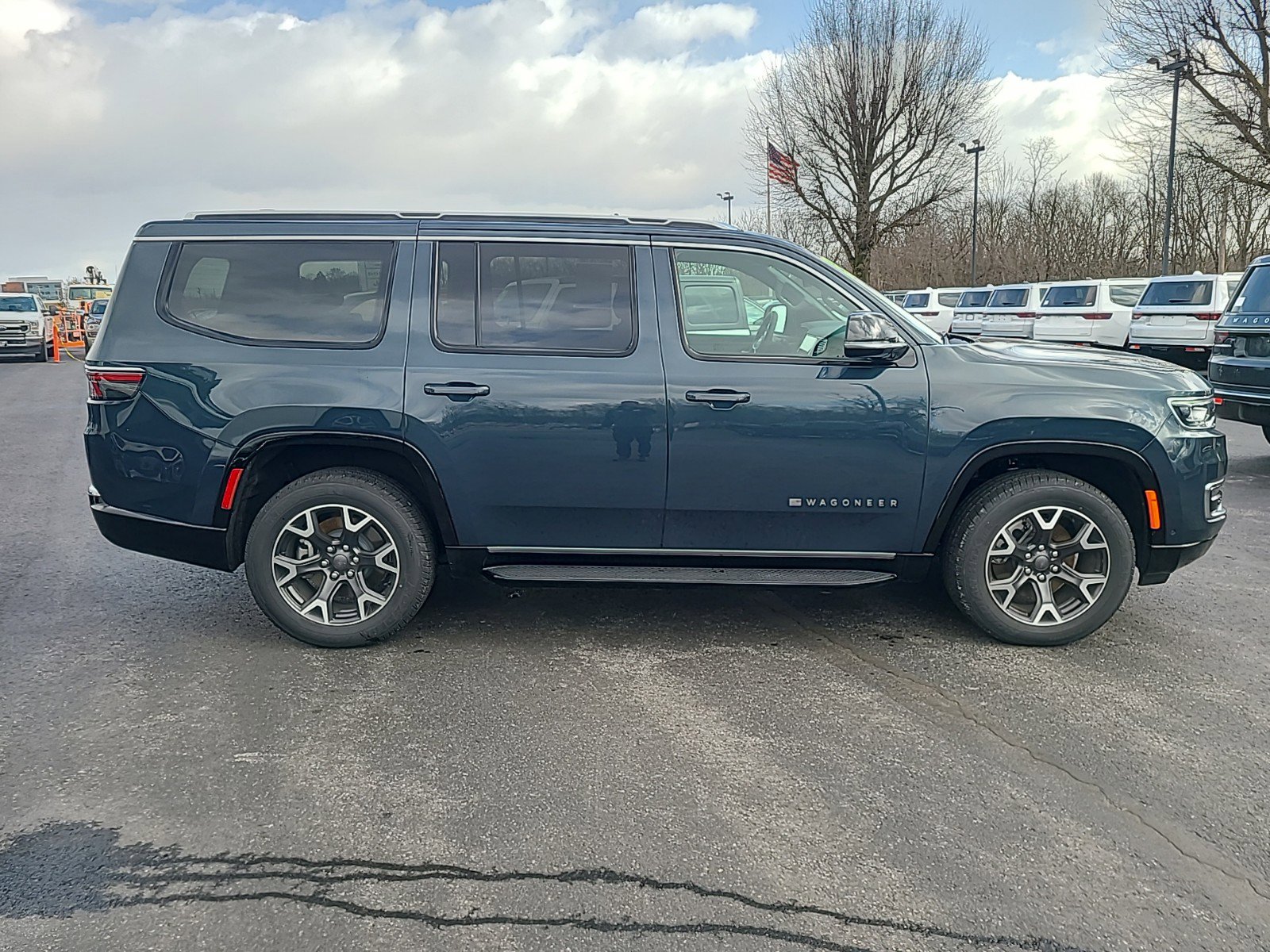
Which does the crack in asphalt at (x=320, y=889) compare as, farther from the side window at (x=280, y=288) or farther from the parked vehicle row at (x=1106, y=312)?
the parked vehicle row at (x=1106, y=312)

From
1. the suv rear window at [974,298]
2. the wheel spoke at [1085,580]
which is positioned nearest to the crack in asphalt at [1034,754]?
the wheel spoke at [1085,580]

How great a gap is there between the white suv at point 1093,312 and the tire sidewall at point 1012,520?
18.6 m

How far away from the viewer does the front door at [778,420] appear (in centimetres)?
433

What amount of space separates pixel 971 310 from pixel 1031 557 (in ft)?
77.8

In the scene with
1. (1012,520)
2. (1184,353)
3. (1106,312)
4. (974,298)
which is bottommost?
(1012,520)

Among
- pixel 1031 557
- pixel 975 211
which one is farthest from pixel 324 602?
pixel 975 211

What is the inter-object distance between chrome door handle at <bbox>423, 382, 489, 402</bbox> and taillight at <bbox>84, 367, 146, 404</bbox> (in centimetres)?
127

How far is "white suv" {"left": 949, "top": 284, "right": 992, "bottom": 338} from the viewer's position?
2611 centimetres

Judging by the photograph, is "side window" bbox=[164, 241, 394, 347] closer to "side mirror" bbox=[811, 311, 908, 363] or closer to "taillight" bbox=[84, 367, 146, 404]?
"taillight" bbox=[84, 367, 146, 404]

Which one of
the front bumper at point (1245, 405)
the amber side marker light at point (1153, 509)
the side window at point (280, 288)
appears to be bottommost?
the amber side marker light at point (1153, 509)

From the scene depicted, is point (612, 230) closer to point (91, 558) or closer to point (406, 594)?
point (406, 594)

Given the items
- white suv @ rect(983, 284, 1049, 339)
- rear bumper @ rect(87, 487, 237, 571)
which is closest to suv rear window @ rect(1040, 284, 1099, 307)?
white suv @ rect(983, 284, 1049, 339)

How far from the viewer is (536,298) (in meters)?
4.44

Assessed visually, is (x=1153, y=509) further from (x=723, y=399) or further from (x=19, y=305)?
(x=19, y=305)
